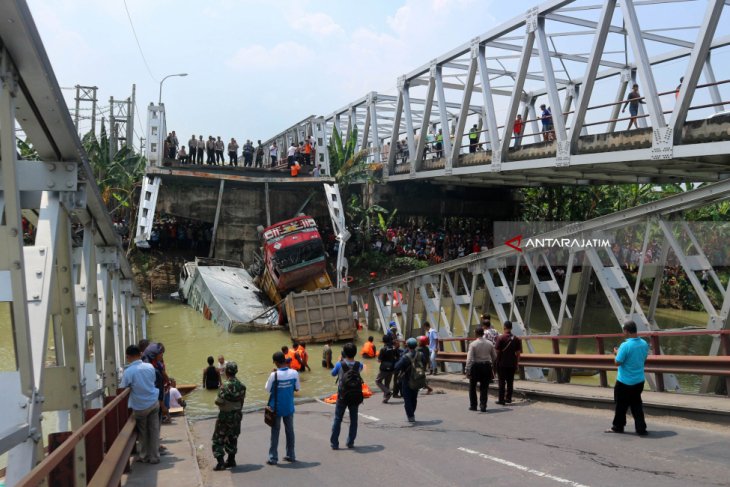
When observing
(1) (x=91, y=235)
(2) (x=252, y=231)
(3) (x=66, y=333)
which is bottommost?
(3) (x=66, y=333)

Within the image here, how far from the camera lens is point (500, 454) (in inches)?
329

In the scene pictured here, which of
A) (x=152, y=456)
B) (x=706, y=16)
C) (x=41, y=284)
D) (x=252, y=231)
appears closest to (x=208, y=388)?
(x=152, y=456)

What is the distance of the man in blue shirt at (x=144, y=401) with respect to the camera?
8336mm

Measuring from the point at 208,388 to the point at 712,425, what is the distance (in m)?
11.5

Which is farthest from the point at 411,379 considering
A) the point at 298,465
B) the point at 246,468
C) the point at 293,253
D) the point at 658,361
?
the point at 293,253

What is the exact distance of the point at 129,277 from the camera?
13.5m

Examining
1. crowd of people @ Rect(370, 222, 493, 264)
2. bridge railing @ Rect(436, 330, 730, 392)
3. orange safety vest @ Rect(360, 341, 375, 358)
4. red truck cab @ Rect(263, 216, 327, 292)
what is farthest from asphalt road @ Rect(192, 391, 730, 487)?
crowd of people @ Rect(370, 222, 493, 264)

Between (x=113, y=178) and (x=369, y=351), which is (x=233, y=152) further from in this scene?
(x=369, y=351)

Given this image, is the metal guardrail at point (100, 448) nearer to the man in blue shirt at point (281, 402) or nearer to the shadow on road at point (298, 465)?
the man in blue shirt at point (281, 402)

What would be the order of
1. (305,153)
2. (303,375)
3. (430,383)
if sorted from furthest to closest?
1. (305,153)
2. (303,375)
3. (430,383)

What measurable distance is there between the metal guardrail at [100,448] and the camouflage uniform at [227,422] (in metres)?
1.02

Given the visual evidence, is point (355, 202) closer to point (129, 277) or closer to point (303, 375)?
point (303, 375)

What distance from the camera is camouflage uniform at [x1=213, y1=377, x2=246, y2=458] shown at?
27.3 feet

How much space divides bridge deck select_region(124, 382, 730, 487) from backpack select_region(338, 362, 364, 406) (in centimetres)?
70
